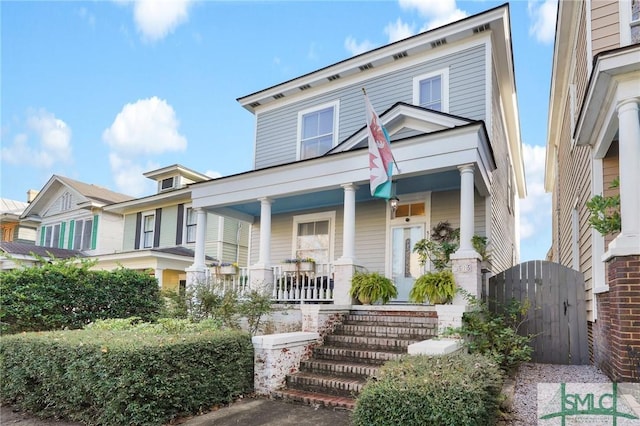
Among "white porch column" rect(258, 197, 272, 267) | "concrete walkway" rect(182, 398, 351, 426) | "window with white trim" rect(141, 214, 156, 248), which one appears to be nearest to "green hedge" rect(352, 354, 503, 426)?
"concrete walkway" rect(182, 398, 351, 426)

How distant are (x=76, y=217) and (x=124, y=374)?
20503 mm

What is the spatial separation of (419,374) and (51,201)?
25503 mm

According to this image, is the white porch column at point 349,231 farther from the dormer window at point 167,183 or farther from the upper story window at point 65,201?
the upper story window at point 65,201

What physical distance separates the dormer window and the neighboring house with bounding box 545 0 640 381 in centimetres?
1569

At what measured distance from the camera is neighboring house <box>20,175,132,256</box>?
21203 mm

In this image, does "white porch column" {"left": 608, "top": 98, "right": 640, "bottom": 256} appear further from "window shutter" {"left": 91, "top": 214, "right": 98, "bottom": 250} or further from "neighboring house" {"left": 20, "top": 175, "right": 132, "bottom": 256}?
"window shutter" {"left": 91, "top": 214, "right": 98, "bottom": 250}

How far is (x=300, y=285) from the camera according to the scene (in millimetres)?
10406

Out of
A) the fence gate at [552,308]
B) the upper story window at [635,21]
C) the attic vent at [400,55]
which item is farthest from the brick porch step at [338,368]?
the attic vent at [400,55]

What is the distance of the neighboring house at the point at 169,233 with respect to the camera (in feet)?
54.7

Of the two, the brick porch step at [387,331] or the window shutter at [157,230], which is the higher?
the window shutter at [157,230]

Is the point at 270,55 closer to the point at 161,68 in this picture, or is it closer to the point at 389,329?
the point at 161,68

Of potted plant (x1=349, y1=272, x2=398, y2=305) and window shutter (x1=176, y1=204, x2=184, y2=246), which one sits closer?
potted plant (x1=349, y1=272, x2=398, y2=305)

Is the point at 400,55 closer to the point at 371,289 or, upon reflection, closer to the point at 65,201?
the point at 371,289

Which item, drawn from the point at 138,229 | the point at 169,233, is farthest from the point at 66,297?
the point at 138,229
